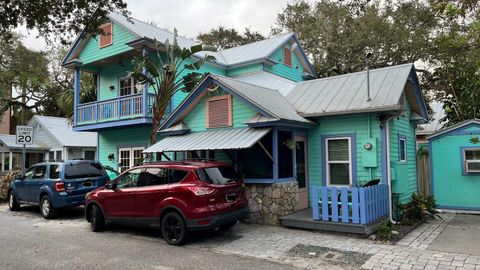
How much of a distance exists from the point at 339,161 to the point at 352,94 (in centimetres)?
213

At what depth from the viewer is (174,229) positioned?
27.1 feet

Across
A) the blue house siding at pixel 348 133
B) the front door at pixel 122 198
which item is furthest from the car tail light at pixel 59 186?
the blue house siding at pixel 348 133

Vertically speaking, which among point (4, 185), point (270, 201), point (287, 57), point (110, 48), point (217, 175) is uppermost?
point (287, 57)

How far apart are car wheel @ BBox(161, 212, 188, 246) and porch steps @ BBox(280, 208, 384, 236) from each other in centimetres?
301

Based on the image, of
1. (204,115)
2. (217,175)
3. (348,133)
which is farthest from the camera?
(204,115)

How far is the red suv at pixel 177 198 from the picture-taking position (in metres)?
7.90

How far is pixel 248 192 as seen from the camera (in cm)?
1052

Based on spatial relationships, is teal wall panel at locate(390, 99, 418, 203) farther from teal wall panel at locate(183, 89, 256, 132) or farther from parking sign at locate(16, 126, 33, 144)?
parking sign at locate(16, 126, 33, 144)

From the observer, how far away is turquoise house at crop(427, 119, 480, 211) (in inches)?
456

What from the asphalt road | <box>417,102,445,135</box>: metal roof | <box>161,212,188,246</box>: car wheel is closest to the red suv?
<box>161,212,188,246</box>: car wheel

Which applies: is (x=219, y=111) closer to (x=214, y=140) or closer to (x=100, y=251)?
(x=214, y=140)

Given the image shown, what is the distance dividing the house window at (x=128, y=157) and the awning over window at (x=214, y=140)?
15.8 ft

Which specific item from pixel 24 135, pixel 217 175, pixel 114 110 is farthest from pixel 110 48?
pixel 217 175

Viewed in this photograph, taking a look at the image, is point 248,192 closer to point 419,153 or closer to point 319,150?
point 319,150
